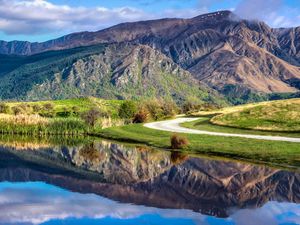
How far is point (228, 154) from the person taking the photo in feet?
171

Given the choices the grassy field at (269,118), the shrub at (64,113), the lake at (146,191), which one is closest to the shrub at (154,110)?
the shrub at (64,113)

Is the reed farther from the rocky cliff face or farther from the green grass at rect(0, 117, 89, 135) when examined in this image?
the rocky cliff face

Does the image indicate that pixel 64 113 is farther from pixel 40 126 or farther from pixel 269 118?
pixel 269 118

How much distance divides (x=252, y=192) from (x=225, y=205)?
467 centimetres

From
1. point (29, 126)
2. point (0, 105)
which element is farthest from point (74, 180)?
point (0, 105)

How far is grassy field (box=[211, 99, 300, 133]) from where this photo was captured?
68.3 m

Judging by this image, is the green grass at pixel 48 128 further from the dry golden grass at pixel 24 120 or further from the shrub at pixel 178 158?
the shrub at pixel 178 158

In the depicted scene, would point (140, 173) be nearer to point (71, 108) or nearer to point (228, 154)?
point (228, 154)

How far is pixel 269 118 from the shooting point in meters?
73.8

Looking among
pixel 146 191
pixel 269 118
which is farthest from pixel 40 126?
pixel 146 191

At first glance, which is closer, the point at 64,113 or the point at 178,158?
the point at 178,158

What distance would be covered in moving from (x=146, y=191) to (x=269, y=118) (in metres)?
44.1

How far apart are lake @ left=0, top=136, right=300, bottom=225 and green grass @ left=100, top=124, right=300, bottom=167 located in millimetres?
2354

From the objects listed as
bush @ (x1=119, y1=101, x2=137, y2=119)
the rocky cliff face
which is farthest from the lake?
bush @ (x1=119, y1=101, x2=137, y2=119)
